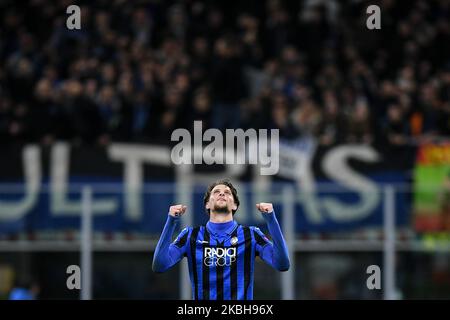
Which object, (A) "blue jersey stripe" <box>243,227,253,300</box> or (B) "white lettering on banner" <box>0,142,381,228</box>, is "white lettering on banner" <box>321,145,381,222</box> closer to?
(B) "white lettering on banner" <box>0,142,381,228</box>

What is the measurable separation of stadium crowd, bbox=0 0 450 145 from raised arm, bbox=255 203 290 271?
9033 millimetres

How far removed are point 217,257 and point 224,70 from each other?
1036cm

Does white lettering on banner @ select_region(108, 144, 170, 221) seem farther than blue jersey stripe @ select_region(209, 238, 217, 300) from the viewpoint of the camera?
Yes

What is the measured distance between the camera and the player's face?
27.1 feet

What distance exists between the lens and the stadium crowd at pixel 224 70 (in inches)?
696

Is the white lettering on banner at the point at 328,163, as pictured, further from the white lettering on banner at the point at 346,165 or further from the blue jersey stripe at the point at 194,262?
the blue jersey stripe at the point at 194,262

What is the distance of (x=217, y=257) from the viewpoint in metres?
8.35

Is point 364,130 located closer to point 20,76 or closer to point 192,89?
point 192,89

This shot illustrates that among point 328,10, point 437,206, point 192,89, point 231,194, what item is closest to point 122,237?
point 192,89

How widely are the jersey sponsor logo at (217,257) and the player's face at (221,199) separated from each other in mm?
271

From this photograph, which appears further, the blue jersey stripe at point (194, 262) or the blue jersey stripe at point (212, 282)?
the blue jersey stripe at point (194, 262)

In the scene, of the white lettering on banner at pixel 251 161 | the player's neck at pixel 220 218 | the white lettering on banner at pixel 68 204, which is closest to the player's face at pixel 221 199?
the player's neck at pixel 220 218

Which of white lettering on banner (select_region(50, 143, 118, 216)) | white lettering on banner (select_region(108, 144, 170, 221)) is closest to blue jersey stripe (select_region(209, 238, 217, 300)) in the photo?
white lettering on banner (select_region(50, 143, 118, 216))

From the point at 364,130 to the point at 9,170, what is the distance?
16.4 feet
